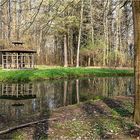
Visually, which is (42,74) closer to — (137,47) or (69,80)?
(69,80)

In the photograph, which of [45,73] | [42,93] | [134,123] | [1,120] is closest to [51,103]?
[42,93]

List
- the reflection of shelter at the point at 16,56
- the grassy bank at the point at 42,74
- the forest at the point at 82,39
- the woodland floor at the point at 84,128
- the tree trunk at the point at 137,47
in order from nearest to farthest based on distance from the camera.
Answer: the woodland floor at the point at 84,128 < the tree trunk at the point at 137,47 < the grassy bank at the point at 42,74 < the reflection of shelter at the point at 16,56 < the forest at the point at 82,39

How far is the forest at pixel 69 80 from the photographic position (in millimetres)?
9656

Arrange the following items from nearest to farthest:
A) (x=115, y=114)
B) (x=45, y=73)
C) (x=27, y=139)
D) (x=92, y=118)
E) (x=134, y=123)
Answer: (x=27, y=139)
(x=134, y=123)
(x=92, y=118)
(x=115, y=114)
(x=45, y=73)

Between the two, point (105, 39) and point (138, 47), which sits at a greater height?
point (105, 39)

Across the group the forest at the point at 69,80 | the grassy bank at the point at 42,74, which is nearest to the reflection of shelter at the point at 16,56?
the forest at the point at 69,80

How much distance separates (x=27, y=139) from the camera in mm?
8617

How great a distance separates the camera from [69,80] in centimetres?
3372

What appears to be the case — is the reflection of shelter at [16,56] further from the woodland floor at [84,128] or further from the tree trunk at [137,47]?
the tree trunk at [137,47]

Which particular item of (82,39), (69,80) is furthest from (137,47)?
(82,39)

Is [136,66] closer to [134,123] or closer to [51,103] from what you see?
[134,123]

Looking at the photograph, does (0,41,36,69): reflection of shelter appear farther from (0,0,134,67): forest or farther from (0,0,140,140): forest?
(0,0,134,67): forest

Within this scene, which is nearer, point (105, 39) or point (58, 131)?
point (58, 131)

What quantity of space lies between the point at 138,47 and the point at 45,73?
25.7m
